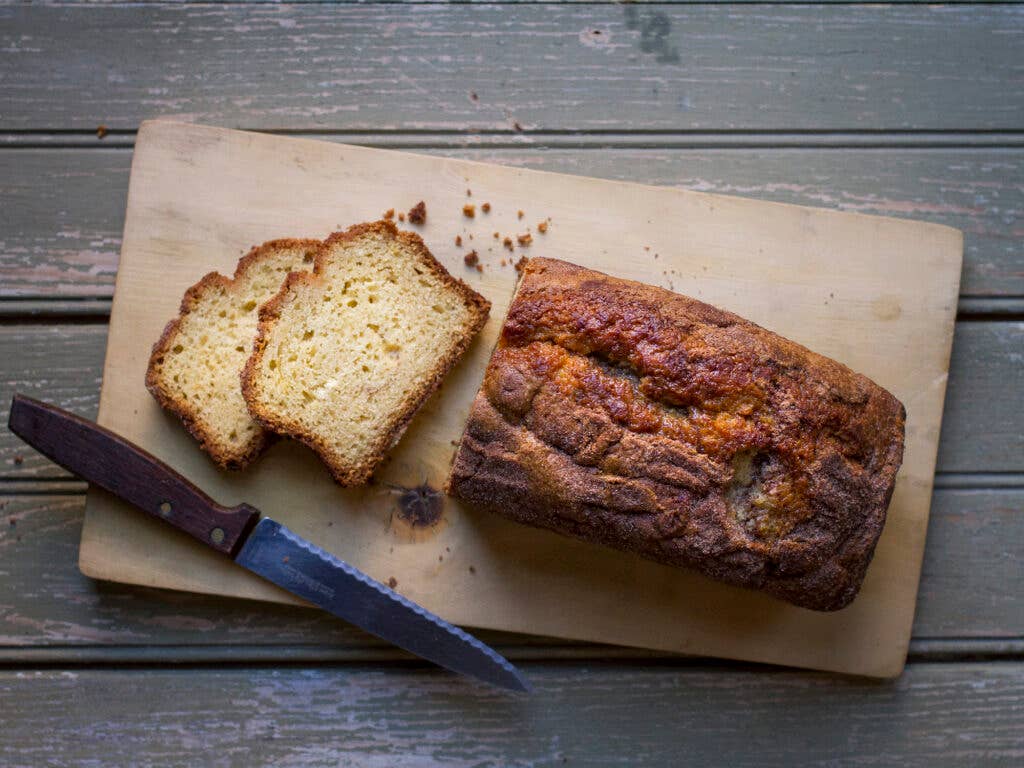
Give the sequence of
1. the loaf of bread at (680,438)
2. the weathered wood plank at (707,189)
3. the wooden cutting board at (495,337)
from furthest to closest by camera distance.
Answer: the weathered wood plank at (707,189)
the wooden cutting board at (495,337)
the loaf of bread at (680,438)

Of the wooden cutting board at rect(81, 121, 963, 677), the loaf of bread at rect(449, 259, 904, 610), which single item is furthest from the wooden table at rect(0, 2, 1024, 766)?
the loaf of bread at rect(449, 259, 904, 610)

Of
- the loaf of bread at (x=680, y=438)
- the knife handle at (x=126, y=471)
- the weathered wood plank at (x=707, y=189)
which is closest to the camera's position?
the loaf of bread at (x=680, y=438)

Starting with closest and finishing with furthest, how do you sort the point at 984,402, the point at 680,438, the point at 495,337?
the point at 680,438, the point at 495,337, the point at 984,402

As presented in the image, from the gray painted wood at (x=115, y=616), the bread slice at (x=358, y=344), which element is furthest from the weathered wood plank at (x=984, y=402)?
the bread slice at (x=358, y=344)

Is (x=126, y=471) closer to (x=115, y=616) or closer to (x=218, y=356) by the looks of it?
(x=218, y=356)

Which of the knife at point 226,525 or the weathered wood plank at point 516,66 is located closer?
the knife at point 226,525

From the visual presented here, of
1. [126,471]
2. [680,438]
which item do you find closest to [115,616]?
[126,471]

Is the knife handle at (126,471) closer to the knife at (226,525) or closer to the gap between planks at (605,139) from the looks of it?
the knife at (226,525)

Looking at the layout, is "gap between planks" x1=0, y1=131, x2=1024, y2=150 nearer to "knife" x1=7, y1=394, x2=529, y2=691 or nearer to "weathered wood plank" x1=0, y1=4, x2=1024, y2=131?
"weathered wood plank" x1=0, y1=4, x2=1024, y2=131
